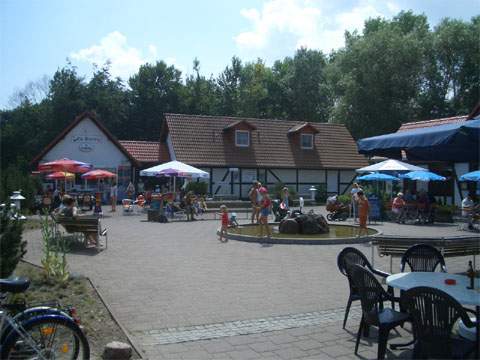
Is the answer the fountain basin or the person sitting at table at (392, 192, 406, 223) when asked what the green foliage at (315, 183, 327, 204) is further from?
the fountain basin

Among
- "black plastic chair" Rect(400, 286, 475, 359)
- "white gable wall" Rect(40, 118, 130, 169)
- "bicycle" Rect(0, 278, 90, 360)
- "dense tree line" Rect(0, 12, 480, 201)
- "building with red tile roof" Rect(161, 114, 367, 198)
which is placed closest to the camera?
"black plastic chair" Rect(400, 286, 475, 359)

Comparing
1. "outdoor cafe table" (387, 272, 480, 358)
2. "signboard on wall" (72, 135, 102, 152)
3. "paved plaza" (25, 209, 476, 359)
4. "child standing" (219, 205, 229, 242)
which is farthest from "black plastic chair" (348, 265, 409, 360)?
"signboard on wall" (72, 135, 102, 152)

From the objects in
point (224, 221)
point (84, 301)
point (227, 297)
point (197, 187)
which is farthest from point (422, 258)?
point (197, 187)

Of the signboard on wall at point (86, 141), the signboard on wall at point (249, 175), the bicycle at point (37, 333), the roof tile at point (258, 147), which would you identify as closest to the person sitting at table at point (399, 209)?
the roof tile at point (258, 147)

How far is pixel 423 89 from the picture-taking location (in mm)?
44531

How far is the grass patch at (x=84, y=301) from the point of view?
221 inches

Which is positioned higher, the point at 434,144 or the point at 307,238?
the point at 434,144

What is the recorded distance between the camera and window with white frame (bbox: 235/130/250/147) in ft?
111

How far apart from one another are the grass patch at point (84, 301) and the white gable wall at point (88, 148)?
23996 millimetres

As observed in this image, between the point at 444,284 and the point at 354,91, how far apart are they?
38.8m

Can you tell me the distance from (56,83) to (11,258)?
43661 mm

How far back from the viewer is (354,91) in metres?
42.4

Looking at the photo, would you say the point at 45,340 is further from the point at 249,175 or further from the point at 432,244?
the point at 249,175

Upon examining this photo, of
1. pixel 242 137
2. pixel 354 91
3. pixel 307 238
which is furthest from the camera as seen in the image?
pixel 354 91
